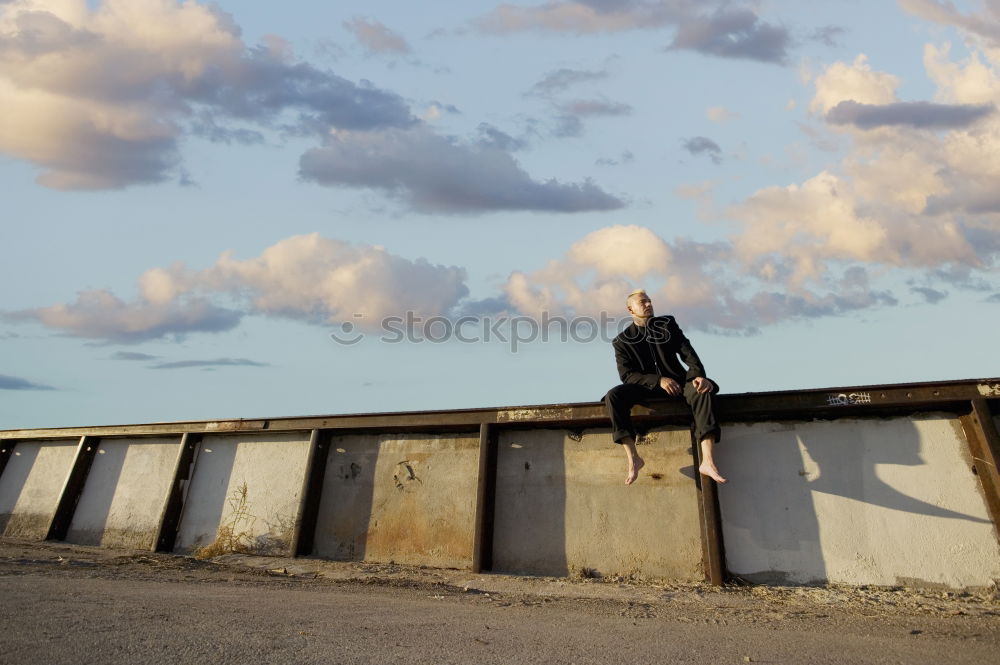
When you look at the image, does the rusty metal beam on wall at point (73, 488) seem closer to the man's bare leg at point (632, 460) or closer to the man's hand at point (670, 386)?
the man's bare leg at point (632, 460)

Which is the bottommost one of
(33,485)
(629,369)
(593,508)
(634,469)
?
(593,508)

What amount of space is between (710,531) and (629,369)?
1.66 metres

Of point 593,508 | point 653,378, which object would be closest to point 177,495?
point 593,508

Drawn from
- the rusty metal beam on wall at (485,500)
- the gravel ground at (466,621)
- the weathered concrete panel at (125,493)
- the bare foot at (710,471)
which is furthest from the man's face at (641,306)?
the weathered concrete panel at (125,493)

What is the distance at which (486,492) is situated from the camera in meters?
7.09

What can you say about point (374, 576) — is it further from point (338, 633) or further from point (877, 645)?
point (877, 645)

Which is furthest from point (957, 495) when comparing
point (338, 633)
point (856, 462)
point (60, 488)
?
point (60, 488)

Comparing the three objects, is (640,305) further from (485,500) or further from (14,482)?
(14,482)

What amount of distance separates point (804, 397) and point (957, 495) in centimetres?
144

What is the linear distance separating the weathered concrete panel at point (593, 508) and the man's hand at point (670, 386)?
66 cm

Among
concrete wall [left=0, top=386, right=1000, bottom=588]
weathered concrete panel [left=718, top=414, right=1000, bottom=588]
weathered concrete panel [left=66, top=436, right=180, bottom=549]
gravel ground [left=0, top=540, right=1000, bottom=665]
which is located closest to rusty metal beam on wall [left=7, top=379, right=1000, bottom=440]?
concrete wall [left=0, top=386, right=1000, bottom=588]

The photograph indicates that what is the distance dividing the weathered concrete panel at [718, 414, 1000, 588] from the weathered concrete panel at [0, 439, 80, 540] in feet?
34.3

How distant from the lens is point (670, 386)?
6.09 metres

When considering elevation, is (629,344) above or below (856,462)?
above
